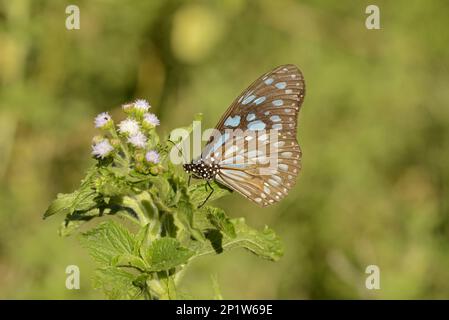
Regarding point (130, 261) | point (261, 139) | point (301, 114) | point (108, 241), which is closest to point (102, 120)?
point (108, 241)

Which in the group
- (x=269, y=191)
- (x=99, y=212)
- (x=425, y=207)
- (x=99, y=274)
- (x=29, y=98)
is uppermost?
(x=29, y=98)

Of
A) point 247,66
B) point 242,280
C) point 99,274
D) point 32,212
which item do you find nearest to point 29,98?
point 32,212

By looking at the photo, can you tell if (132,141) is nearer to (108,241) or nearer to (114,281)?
(108,241)

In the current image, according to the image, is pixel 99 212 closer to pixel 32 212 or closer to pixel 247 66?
pixel 32 212

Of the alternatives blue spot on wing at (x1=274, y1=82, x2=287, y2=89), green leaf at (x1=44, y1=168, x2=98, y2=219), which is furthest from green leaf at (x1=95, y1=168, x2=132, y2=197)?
blue spot on wing at (x1=274, y1=82, x2=287, y2=89)

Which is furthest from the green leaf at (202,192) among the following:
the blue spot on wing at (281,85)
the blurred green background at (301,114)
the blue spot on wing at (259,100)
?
the blurred green background at (301,114)

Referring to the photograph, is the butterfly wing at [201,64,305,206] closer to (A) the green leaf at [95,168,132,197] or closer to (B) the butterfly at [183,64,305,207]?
(B) the butterfly at [183,64,305,207]

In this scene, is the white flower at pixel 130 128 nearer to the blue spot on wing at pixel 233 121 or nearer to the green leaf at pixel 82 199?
the green leaf at pixel 82 199
